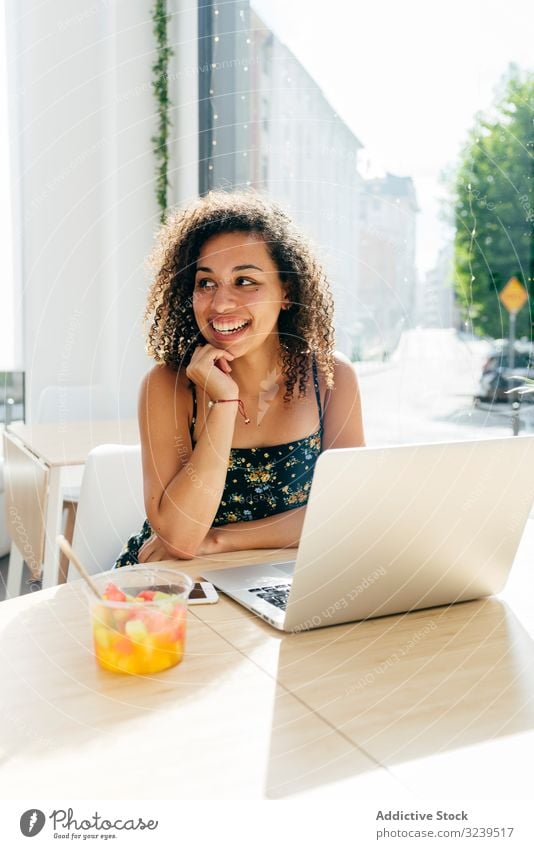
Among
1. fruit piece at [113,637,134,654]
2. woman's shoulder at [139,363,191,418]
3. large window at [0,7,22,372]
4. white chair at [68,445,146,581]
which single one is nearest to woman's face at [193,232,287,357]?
woman's shoulder at [139,363,191,418]

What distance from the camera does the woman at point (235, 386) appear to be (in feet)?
4.08

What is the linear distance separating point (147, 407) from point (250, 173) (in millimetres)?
2115

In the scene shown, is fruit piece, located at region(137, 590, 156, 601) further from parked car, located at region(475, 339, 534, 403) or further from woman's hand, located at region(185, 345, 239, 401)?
parked car, located at region(475, 339, 534, 403)

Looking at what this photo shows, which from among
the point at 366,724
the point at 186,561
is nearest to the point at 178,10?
the point at 186,561

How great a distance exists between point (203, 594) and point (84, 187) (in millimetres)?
3102

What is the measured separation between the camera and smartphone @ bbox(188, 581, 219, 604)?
947 mm

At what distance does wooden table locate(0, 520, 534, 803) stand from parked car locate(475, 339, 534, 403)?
0.97 m

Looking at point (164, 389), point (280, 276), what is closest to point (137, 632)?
point (164, 389)

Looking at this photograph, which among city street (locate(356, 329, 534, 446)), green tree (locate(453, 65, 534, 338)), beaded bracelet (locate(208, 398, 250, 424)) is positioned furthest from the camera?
city street (locate(356, 329, 534, 446))

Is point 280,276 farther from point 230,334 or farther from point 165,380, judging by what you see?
point 165,380

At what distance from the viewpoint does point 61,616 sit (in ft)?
2.98

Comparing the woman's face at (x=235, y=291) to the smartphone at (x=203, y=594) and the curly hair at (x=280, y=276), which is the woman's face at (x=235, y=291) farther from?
the smartphone at (x=203, y=594)

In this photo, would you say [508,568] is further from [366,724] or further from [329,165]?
[329,165]

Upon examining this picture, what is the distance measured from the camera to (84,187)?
3.67 metres
